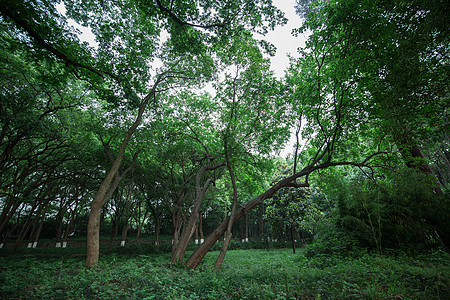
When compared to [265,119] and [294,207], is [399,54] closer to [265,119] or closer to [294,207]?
[265,119]

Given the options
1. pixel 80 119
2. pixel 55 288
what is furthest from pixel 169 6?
pixel 80 119

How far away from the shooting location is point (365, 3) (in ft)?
14.8

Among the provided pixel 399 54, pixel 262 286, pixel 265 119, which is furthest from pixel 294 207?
pixel 399 54

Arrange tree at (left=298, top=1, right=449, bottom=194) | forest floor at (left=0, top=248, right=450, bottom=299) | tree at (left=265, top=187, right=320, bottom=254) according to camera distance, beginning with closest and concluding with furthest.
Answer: forest floor at (left=0, top=248, right=450, bottom=299), tree at (left=298, top=1, right=449, bottom=194), tree at (left=265, top=187, right=320, bottom=254)

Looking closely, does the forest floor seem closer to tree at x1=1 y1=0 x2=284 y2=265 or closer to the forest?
the forest

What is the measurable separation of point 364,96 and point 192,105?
7533mm

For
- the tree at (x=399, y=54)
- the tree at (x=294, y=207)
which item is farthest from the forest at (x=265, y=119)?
the tree at (x=294, y=207)

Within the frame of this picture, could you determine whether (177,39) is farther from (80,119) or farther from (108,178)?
(80,119)

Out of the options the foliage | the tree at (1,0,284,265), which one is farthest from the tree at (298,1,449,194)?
the foliage

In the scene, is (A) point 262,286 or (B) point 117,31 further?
(B) point 117,31

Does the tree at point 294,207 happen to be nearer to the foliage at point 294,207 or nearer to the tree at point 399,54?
the foliage at point 294,207

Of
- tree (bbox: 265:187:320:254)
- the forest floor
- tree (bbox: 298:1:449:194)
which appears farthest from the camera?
tree (bbox: 265:187:320:254)

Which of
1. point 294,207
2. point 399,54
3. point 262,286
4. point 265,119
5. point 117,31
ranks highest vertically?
point 117,31

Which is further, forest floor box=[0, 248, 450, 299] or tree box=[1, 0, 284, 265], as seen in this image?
tree box=[1, 0, 284, 265]
